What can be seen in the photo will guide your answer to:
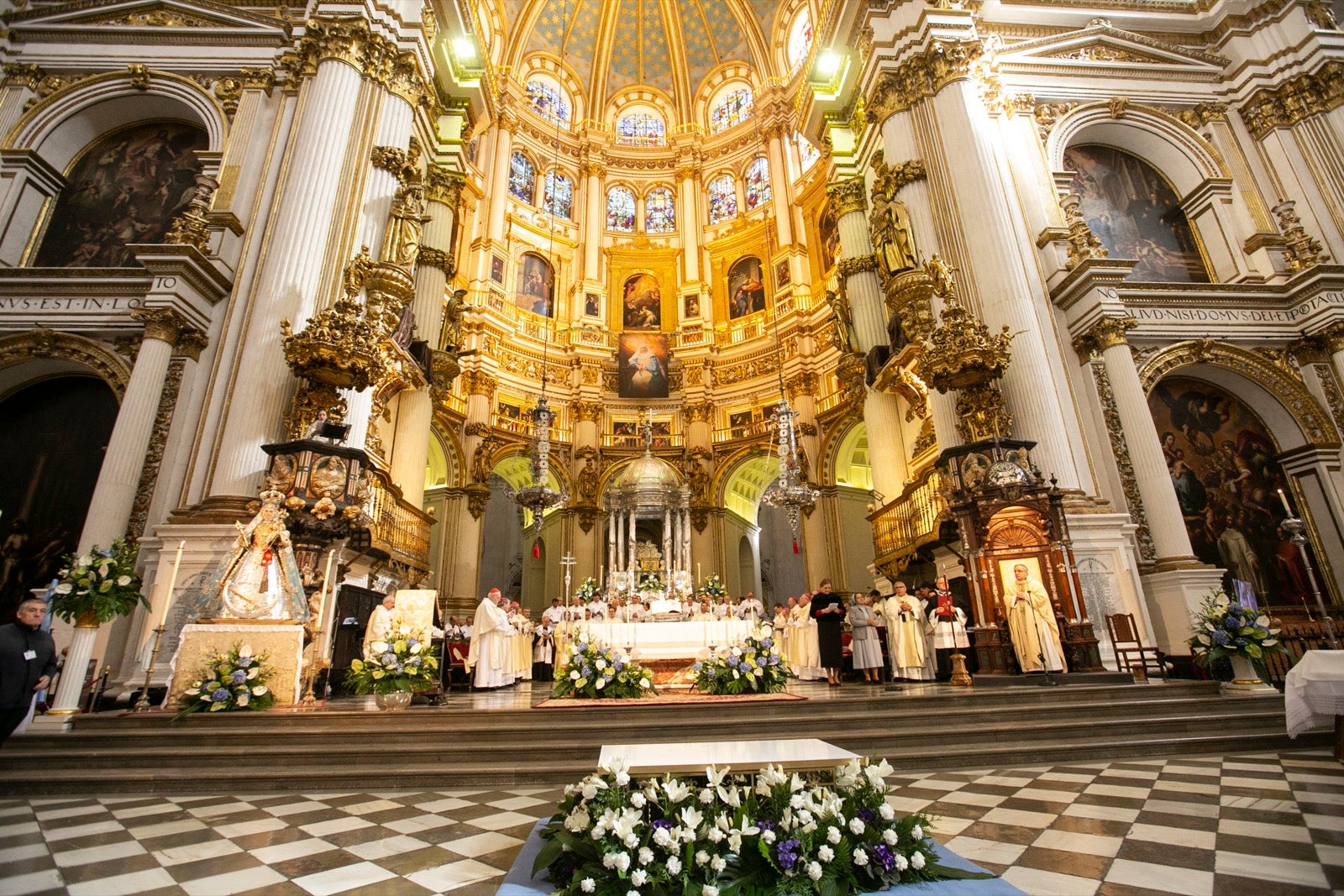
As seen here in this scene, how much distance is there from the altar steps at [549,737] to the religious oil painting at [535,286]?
18.6m

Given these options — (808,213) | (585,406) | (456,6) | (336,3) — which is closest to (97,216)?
(336,3)

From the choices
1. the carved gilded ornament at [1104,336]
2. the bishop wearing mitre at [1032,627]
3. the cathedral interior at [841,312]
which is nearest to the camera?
the bishop wearing mitre at [1032,627]

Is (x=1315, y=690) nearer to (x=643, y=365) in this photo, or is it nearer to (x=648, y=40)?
(x=643, y=365)

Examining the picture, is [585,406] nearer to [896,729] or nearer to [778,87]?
[778,87]

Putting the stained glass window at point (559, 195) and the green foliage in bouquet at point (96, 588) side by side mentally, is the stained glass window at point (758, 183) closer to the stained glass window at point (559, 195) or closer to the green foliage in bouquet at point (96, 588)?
the stained glass window at point (559, 195)

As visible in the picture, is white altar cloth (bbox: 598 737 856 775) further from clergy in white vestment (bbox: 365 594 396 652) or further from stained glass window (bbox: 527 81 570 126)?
stained glass window (bbox: 527 81 570 126)

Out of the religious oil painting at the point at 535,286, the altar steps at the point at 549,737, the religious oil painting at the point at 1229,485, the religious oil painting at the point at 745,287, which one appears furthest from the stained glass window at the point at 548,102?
the altar steps at the point at 549,737

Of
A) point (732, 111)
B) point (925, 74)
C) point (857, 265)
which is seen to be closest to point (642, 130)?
point (732, 111)

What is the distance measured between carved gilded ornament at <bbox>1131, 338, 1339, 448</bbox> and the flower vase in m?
6.18

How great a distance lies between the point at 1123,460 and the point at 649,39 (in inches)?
1024

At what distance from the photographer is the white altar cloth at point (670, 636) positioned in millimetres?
10023

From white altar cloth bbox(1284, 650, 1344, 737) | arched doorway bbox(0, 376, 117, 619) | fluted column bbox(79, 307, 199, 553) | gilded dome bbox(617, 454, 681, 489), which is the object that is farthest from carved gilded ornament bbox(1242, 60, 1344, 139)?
arched doorway bbox(0, 376, 117, 619)

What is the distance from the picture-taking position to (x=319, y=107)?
36.3 ft

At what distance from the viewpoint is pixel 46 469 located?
34.9ft
